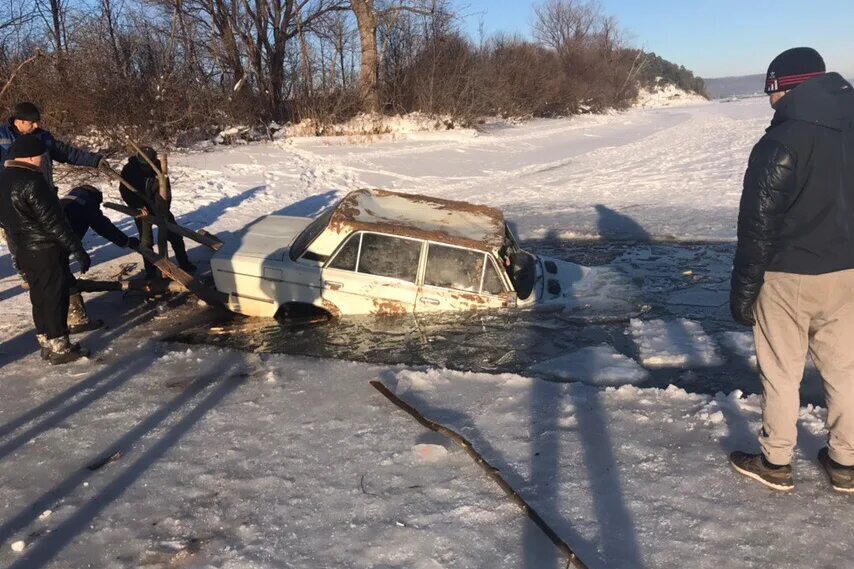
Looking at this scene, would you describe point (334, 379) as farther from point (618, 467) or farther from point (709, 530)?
point (709, 530)

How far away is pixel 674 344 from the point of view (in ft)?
20.4

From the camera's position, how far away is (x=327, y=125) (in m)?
26.3

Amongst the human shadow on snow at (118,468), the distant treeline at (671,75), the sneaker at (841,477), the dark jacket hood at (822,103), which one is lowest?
the human shadow on snow at (118,468)

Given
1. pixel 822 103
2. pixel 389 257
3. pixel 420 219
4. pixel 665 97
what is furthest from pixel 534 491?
pixel 665 97

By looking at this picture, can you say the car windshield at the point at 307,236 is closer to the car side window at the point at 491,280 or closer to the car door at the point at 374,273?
the car door at the point at 374,273

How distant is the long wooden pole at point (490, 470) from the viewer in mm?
3055

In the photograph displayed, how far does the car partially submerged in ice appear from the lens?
659cm

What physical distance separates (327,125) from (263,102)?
3028 millimetres

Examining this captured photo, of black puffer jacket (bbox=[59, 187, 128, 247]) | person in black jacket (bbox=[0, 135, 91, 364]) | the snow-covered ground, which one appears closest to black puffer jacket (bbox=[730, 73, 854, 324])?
the snow-covered ground

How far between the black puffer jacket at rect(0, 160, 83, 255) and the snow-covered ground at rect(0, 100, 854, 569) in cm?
113

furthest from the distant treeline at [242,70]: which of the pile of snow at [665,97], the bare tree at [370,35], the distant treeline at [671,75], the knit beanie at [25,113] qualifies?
the distant treeline at [671,75]

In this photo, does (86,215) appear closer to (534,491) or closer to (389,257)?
(389,257)

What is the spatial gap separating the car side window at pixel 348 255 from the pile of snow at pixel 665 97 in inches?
2754

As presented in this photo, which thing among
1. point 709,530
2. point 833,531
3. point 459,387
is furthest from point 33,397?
point 833,531
